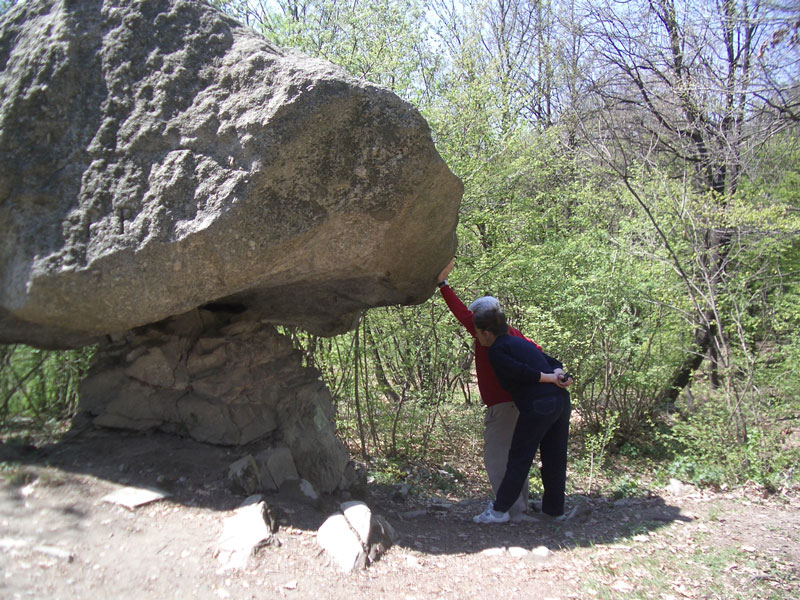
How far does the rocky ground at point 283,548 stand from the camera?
2805mm

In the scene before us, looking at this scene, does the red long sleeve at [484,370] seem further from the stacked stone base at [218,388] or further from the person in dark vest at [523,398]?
the stacked stone base at [218,388]

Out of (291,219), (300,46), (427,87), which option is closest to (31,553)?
(291,219)

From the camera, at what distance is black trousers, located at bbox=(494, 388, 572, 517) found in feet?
13.8

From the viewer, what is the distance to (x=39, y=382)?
4.42 m

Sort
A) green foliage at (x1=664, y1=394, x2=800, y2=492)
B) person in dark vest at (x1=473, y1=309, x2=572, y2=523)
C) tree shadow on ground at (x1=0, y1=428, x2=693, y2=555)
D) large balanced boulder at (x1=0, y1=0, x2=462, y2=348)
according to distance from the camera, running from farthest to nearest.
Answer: green foliage at (x1=664, y1=394, x2=800, y2=492), person in dark vest at (x1=473, y1=309, x2=572, y2=523), tree shadow on ground at (x1=0, y1=428, x2=693, y2=555), large balanced boulder at (x1=0, y1=0, x2=462, y2=348)

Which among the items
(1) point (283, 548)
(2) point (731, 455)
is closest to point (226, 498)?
(1) point (283, 548)

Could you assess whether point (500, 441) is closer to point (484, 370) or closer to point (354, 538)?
point (484, 370)

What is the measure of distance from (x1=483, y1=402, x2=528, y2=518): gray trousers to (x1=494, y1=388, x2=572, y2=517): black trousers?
21 cm

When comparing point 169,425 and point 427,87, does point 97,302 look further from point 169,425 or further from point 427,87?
point 427,87

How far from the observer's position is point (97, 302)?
3293 mm

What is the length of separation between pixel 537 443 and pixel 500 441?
1.49 feet

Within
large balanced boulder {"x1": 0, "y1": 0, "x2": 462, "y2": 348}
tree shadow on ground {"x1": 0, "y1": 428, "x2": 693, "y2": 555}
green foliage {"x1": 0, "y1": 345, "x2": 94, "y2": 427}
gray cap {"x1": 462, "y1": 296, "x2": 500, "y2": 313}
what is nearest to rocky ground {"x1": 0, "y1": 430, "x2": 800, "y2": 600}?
tree shadow on ground {"x1": 0, "y1": 428, "x2": 693, "y2": 555}

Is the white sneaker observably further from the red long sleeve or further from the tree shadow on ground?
the red long sleeve

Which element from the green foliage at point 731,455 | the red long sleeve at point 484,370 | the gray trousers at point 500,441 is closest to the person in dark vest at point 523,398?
the red long sleeve at point 484,370
